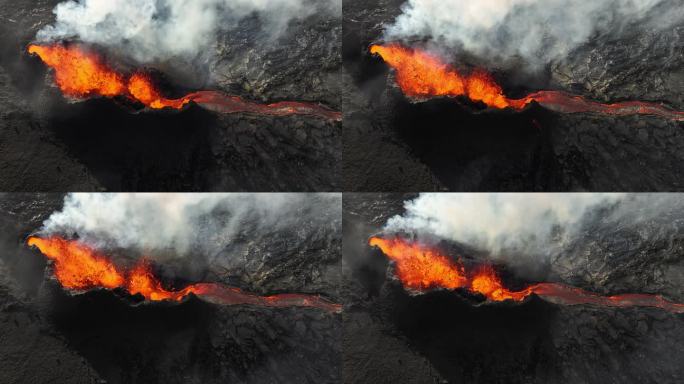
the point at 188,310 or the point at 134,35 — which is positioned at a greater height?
the point at 134,35

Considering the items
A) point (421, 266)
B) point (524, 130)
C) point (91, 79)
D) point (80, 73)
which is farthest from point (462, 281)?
point (80, 73)

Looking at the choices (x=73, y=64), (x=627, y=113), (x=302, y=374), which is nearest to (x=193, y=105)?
(x=73, y=64)

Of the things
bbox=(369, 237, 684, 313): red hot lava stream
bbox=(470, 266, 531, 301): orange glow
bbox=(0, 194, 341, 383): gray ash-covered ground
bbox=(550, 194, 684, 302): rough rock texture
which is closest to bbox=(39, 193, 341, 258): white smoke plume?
bbox=(0, 194, 341, 383): gray ash-covered ground

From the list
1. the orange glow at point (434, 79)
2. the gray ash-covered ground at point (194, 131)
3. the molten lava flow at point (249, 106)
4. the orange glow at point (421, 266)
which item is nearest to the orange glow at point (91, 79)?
the gray ash-covered ground at point (194, 131)

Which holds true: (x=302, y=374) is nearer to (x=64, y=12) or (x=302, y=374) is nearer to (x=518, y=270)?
(x=518, y=270)

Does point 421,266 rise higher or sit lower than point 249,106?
lower

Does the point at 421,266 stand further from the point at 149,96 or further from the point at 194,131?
the point at 149,96
